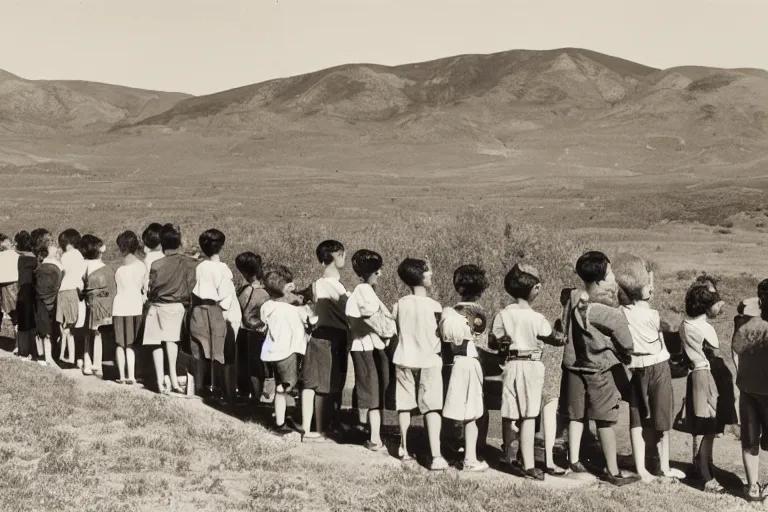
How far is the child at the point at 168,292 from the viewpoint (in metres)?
7.50

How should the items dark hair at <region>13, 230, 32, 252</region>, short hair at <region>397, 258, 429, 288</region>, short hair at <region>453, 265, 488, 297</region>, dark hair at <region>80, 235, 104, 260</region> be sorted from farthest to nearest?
dark hair at <region>13, 230, 32, 252</region>, dark hair at <region>80, 235, 104, 260</region>, short hair at <region>397, 258, 429, 288</region>, short hair at <region>453, 265, 488, 297</region>

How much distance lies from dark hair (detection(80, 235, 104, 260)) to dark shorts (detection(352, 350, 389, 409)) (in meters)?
2.95

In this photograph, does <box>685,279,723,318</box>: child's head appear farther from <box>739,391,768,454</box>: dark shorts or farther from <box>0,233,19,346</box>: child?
<box>0,233,19,346</box>: child

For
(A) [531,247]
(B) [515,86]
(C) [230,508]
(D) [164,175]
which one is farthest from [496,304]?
(B) [515,86]

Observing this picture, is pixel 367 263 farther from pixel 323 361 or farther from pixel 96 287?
pixel 96 287

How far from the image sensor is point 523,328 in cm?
561

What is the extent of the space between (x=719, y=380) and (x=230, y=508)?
116 inches

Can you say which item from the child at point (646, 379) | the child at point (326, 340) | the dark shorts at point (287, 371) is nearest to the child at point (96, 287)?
the dark shorts at point (287, 371)

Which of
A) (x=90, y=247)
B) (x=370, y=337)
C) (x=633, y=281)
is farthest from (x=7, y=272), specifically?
(x=633, y=281)

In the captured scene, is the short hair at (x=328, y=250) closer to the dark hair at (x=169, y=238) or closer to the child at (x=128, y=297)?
the dark hair at (x=169, y=238)

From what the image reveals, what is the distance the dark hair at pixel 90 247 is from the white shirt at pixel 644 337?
449cm

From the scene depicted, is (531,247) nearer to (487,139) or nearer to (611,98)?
(487,139)

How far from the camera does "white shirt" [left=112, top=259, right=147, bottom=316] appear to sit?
7.82 metres

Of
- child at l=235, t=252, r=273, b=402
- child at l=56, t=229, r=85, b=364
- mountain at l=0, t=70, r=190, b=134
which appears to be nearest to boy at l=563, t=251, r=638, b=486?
child at l=235, t=252, r=273, b=402
